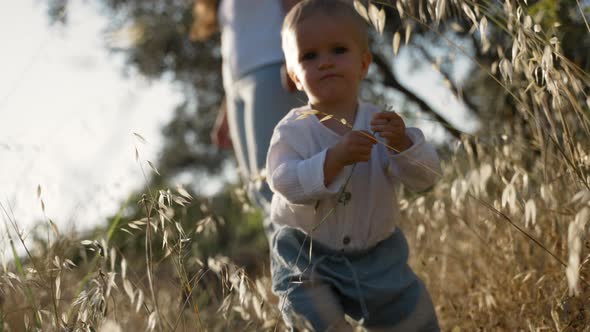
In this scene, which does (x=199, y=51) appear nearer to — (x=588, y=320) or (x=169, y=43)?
(x=169, y=43)

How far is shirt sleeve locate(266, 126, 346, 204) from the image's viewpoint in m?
1.86

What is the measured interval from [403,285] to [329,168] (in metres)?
0.43

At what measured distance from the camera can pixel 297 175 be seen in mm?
1904

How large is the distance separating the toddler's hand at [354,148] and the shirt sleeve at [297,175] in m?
0.07

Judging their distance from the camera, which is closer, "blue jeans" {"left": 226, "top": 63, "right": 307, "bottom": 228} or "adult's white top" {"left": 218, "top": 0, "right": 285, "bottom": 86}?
"blue jeans" {"left": 226, "top": 63, "right": 307, "bottom": 228}

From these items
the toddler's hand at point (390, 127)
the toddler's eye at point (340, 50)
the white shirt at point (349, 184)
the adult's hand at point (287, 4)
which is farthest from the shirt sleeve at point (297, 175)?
the adult's hand at point (287, 4)

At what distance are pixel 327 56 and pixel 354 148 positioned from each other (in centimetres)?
36

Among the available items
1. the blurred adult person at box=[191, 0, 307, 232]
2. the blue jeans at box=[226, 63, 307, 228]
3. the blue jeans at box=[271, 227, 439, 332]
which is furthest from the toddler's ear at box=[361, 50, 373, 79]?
the blue jeans at box=[226, 63, 307, 228]

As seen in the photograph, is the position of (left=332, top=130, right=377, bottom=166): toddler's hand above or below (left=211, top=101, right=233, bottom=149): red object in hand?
above

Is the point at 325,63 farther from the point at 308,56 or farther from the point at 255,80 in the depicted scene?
the point at 255,80

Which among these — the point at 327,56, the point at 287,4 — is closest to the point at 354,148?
the point at 327,56

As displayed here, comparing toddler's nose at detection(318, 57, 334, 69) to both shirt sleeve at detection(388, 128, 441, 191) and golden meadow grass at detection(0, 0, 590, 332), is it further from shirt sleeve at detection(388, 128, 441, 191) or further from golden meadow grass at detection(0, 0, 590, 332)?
shirt sleeve at detection(388, 128, 441, 191)

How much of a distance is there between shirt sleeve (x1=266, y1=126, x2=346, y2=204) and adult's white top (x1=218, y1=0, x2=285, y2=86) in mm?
1263

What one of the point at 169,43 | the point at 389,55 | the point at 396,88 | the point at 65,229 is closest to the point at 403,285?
the point at 65,229
